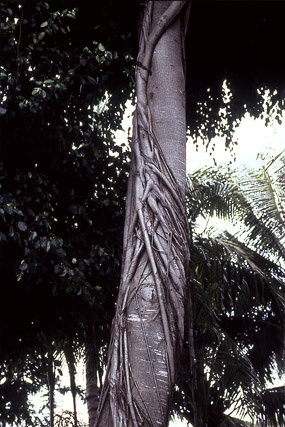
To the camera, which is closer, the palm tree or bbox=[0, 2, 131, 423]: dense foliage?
bbox=[0, 2, 131, 423]: dense foliage

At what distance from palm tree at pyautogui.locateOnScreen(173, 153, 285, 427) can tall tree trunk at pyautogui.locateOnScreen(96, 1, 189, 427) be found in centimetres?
320

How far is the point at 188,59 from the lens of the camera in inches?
205

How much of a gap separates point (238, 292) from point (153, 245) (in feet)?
15.3

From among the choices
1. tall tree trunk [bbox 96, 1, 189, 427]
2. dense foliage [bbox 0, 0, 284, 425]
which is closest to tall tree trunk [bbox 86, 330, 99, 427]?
dense foliage [bbox 0, 0, 284, 425]

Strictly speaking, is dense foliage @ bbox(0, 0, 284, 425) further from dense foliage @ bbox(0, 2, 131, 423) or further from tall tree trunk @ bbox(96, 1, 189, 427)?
tall tree trunk @ bbox(96, 1, 189, 427)

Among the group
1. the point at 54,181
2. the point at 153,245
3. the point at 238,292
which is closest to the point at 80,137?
the point at 54,181

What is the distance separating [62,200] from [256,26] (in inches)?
106

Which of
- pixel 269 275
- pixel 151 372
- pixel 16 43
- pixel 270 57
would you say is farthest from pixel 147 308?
pixel 269 275

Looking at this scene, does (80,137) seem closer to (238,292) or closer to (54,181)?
(54,181)

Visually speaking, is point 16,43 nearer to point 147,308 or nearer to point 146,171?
point 146,171

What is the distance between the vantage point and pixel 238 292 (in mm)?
6918

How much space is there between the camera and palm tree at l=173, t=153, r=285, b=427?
6082 millimetres

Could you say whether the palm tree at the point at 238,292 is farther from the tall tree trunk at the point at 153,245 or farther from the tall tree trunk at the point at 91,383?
the tall tree trunk at the point at 153,245

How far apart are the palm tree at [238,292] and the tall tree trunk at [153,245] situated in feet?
10.5
